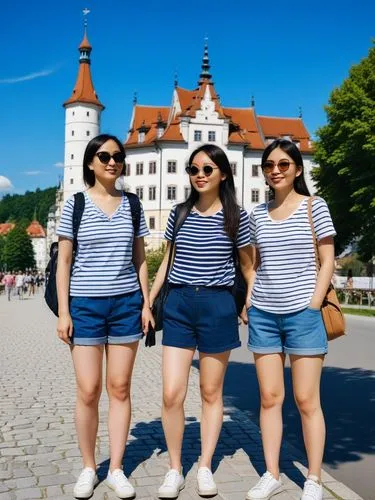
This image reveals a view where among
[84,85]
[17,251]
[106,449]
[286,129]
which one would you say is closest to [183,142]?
[286,129]

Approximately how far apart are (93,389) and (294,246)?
1622 mm

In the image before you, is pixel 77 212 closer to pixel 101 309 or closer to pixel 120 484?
pixel 101 309

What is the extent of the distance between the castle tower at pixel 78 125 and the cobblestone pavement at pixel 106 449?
69.3m

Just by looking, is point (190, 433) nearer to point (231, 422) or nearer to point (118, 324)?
point (231, 422)

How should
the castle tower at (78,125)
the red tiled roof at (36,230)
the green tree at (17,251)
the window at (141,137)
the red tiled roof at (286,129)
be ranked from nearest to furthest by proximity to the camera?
the window at (141,137)
the red tiled roof at (286,129)
the castle tower at (78,125)
the green tree at (17,251)
the red tiled roof at (36,230)

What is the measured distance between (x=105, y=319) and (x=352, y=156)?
3074 centimetres

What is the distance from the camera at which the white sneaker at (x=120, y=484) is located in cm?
402

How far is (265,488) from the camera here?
13.3ft

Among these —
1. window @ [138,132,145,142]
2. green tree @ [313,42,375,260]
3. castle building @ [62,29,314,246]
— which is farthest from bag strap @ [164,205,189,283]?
window @ [138,132,145,142]

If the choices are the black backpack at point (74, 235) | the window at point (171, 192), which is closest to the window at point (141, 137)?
the window at point (171, 192)

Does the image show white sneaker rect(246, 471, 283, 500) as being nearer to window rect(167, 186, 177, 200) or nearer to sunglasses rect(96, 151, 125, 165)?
sunglasses rect(96, 151, 125, 165)

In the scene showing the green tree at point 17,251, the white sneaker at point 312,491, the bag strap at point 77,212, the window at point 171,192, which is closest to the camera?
the white sneaker at point 312,491

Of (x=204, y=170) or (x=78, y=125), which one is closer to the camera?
(x=204, y=170)

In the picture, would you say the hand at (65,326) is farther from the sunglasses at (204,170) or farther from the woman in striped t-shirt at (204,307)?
the sunglasses at (204,170)
